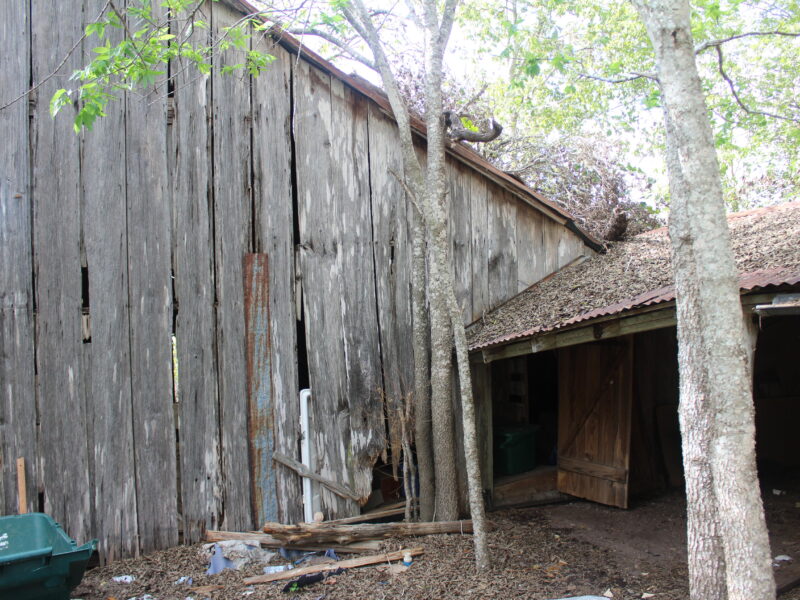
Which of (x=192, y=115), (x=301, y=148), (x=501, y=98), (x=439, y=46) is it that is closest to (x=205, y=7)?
(x=192, y=115)

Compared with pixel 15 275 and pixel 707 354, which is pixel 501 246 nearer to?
pixel 707 354

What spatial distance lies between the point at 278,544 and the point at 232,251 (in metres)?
2.81

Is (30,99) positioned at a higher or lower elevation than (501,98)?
lower

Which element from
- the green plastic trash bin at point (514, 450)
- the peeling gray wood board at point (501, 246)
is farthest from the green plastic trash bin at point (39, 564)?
the green plastic trash bin at point (514, 450)

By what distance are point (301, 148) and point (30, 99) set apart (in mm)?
2456

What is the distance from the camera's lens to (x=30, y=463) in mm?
5395

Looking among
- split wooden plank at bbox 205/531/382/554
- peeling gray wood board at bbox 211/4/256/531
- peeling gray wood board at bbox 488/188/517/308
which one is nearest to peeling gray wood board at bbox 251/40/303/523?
peeling gray wood board at bbox 211/4/256/531

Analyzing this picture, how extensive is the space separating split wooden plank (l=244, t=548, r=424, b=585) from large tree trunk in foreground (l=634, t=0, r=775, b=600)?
2.64m

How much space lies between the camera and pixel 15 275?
18.0 feet

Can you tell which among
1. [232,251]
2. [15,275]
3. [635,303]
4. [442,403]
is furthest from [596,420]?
[15,275]

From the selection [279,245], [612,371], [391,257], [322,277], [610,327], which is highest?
[279,245]

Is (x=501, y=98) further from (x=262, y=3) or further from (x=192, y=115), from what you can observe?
(x=192, y=115)

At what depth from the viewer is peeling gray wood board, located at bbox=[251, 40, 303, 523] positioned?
250 inches

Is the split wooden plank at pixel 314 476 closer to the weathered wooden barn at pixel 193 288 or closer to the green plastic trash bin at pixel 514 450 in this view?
the weathered wooden barn at pixel 193 288
